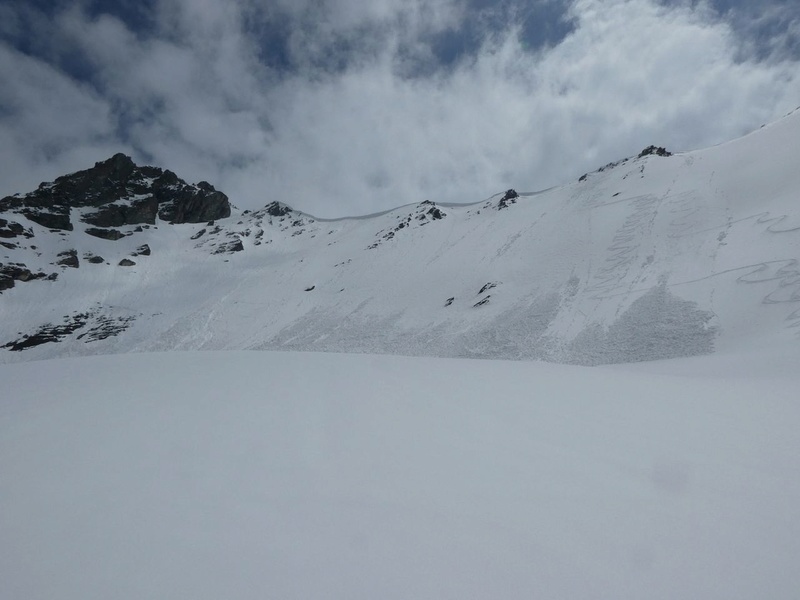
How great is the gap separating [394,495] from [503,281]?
30.7 m

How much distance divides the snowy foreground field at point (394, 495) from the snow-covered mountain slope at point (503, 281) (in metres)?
13.2

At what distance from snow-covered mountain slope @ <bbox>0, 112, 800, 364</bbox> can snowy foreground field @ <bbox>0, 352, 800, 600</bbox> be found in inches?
518

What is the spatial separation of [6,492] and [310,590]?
2.86m

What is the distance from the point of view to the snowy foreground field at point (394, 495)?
2.20 meters

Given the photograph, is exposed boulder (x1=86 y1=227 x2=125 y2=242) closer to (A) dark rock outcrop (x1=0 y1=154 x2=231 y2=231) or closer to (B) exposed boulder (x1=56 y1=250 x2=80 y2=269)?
(A) dark rock outcrop (x1=0 y1=154 x2=231 y2=231)

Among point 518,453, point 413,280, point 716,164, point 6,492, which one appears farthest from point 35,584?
point 716,164

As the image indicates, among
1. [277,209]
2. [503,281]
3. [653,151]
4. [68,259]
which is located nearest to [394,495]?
[503,281]

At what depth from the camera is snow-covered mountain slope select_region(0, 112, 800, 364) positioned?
19422mm

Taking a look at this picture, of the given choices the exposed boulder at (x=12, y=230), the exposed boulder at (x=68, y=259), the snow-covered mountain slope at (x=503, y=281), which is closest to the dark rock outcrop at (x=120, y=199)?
the exposed boulder at (x=12, y=230)

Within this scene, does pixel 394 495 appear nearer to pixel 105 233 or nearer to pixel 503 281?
pixel 503 281

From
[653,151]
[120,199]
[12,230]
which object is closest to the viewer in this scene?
[653,151]

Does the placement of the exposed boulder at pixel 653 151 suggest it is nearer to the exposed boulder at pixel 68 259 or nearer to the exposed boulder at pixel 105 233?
the exposed boulder at pixel 68 259

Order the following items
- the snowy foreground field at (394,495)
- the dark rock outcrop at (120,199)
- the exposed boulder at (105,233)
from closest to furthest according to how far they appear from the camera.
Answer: the snowy foreground field at (394,495), the exposed boulder at (105,233), the dark rock outcrop at (120,199)

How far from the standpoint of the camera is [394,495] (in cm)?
299
